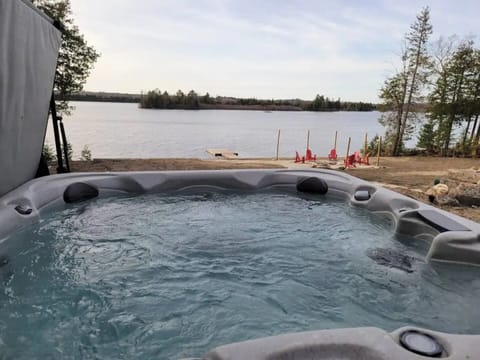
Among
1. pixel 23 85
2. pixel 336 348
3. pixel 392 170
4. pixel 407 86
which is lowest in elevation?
pixel 392 170

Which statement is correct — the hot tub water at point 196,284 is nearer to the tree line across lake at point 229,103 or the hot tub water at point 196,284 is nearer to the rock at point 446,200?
the rock at point 446,200

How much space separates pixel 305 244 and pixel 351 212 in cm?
97

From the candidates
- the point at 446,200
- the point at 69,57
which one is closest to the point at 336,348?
the point at 446,200

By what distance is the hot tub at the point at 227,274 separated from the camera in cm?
137

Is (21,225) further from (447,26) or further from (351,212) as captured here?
(447,26)

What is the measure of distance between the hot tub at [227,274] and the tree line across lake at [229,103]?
26279 mm

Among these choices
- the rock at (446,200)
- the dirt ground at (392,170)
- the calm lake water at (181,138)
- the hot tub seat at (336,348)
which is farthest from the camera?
the calm lake water at (181,138)

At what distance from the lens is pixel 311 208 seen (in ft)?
11.2

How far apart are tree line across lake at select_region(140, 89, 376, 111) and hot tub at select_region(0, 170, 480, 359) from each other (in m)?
26.3

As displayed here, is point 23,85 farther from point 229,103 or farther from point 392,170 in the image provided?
point 229,103

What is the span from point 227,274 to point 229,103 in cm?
3209

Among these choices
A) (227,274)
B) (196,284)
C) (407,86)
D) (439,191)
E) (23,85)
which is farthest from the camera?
(407,86)

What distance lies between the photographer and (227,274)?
204cm

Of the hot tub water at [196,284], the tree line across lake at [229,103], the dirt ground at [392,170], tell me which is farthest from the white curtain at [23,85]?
the tree line across lake at [229,103]
